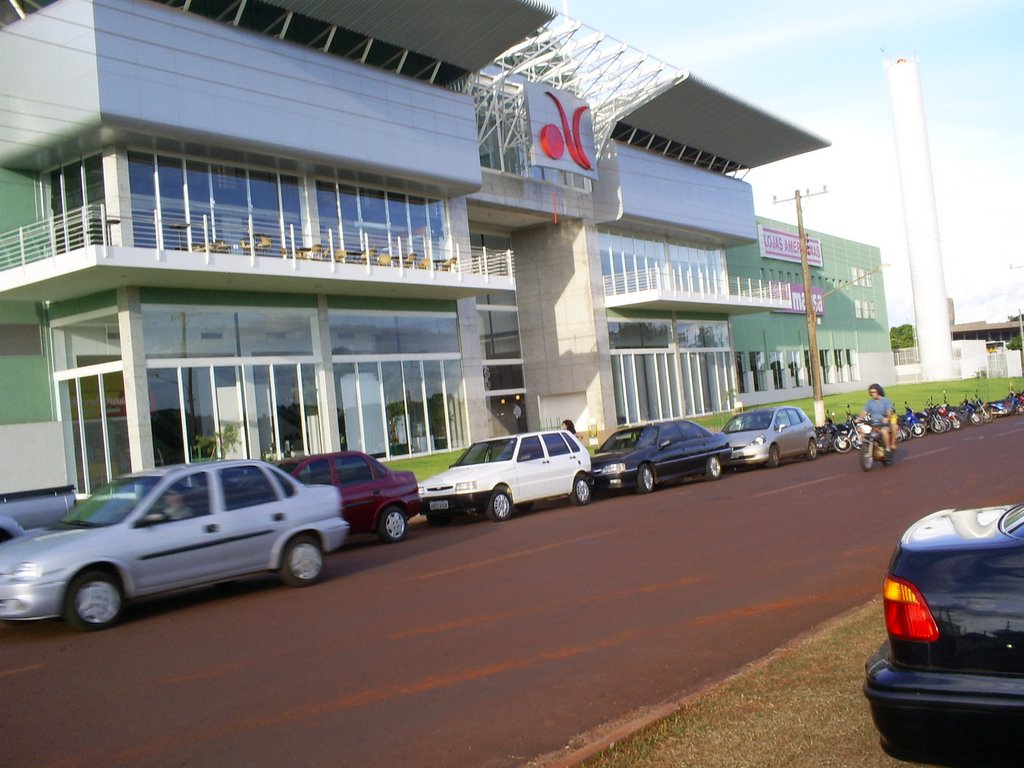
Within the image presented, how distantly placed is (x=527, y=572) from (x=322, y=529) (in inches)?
99.6

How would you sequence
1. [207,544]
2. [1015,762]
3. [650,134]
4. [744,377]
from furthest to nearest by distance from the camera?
1. [744,377]
2. [650,134]
3. [207,544]
4. [1015,762]

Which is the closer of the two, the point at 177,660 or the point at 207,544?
the point at 177,660

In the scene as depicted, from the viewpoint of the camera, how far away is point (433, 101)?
31703 millimetres

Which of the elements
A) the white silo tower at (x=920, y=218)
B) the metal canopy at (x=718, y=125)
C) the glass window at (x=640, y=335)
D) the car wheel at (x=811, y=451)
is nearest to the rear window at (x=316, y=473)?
the car wheel at (x=811, y=451)

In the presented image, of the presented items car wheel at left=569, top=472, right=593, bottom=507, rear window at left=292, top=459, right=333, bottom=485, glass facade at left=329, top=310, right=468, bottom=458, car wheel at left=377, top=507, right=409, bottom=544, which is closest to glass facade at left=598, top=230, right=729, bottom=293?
glass facade at left=329, top=310, right=468, bottom=458

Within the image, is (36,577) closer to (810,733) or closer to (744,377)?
(810,733)

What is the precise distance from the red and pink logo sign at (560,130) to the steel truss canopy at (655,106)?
2.37 feet

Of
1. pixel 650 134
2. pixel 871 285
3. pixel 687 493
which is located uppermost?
pixel 650 134

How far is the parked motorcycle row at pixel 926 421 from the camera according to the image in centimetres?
3005

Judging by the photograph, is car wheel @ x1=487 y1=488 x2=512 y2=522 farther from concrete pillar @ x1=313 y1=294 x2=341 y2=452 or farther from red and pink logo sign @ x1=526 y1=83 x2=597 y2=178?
red and pink logo sign @ x1=526 y1=83 x2=597 y2=178

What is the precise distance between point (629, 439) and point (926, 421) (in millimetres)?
17930

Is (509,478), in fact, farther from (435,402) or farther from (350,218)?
(435,402)

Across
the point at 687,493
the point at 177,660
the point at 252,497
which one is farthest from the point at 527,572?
the point at 687,493

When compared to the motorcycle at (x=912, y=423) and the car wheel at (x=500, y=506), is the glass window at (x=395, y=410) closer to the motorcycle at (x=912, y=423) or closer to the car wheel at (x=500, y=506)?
the car wheel at (x=500, y=506)
